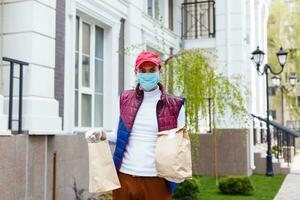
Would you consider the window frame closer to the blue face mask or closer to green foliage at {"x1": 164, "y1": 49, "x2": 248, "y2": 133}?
green foliage at {"x1": 164, "y1": 49, "x2": 248, "y2": 133}

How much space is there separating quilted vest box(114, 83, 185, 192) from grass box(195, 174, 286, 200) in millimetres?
5201

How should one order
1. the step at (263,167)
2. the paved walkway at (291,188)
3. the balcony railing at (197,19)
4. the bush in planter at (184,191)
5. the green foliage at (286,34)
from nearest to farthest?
the bush in planter at (184,191) < the paved walkway at (291,188) < the step at (263,167) < the balcony railing at (197,19) < the green foliage at (286,34)

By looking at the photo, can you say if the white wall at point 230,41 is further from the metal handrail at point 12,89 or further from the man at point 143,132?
the man at point 143,132

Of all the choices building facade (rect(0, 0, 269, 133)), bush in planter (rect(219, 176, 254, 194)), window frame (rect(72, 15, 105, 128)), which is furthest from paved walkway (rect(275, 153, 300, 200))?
window frame (rect(72, 15, 105, 128))

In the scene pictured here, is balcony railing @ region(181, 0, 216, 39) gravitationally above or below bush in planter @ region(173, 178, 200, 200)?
above

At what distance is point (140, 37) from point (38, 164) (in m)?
4.45

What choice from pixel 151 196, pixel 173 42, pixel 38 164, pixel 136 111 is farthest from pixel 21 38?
pixel 173 42

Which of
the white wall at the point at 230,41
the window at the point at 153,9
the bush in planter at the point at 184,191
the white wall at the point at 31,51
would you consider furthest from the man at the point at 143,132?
the white wall at the point at 230,41

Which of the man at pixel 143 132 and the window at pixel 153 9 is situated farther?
the window at pixel 153 9

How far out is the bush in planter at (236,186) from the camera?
26.6 feet

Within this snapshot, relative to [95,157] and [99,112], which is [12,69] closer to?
[95,157]

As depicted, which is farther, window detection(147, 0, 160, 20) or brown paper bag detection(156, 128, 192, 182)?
window detection(147, 0, 160, 20)

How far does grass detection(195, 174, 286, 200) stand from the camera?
311 inches

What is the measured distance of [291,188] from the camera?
9.05 m
